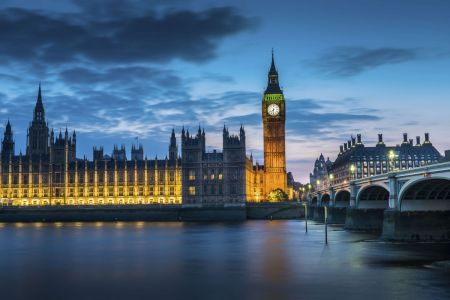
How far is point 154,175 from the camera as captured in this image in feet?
490

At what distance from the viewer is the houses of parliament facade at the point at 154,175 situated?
145 meters

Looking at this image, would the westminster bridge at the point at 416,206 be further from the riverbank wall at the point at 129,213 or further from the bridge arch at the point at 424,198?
the riverbank wall at the point at 129,213

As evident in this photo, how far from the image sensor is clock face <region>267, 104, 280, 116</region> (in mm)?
166750

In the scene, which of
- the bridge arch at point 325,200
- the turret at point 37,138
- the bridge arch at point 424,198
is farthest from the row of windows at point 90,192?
the bridge arch at point 424,198

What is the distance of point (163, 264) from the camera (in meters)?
43.3

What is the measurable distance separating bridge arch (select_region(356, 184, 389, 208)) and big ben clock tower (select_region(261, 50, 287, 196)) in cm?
8149

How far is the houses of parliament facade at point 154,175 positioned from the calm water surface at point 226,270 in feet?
273

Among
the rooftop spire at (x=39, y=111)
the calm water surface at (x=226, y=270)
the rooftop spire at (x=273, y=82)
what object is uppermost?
the rooftop spire at (x=273, y=82)

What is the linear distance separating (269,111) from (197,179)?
34253 mm

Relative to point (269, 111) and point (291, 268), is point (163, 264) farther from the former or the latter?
point (269, 111)

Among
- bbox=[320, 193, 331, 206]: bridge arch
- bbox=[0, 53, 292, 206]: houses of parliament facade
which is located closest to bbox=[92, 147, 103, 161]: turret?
bbox=[0, 53, 292, 206]: houses of parliament facade

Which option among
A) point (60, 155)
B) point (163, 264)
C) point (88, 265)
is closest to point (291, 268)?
point (163, 264)

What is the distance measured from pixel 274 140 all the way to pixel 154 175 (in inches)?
1423

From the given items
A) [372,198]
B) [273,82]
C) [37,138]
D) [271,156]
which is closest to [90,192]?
[37,138]
